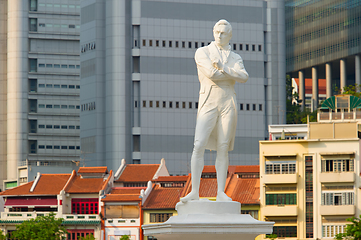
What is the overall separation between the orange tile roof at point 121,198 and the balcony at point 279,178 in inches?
436

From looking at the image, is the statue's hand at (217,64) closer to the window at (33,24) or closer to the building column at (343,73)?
the building column at (343,73)

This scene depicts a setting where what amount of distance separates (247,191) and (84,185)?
15.4m

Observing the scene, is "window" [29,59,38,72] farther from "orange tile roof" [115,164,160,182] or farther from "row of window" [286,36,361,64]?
"orange tile roof" [115,164,160,182]

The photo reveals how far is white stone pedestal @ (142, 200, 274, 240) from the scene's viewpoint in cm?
1758

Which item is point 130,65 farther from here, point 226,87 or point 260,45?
point 226,87

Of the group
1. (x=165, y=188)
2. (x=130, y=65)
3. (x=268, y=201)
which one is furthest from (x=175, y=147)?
(x=268, y=201)

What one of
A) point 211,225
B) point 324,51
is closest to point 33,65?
point 324,51

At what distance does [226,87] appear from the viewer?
62.7ft

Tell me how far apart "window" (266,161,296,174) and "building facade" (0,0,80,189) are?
50315mm

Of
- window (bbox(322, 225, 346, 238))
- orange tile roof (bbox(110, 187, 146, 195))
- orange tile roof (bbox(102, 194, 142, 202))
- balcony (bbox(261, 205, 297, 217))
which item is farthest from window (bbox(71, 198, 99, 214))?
window (bbox(322, 225, 346, 238))

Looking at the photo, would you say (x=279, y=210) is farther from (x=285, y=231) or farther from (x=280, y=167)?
(x=280, y=167)

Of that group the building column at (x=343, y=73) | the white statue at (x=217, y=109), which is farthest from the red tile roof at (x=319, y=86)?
the white statue at (x=217, y=109)

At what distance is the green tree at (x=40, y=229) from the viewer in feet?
208

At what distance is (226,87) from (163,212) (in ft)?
170
